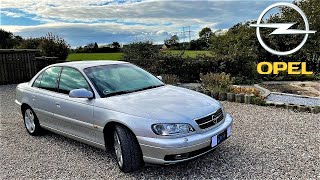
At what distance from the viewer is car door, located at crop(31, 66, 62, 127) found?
4.92 m

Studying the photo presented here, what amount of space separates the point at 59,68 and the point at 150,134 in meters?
2.47

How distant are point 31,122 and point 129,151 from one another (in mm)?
2871

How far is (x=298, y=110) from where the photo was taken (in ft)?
22.4

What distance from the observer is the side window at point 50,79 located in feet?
16.4

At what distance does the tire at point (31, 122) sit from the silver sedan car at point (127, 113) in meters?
0.03

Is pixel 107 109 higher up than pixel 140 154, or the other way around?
pixel 107 109

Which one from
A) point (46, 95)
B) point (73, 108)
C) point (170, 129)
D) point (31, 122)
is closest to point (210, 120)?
point (170, 129)

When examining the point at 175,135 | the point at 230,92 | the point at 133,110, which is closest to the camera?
the point at 175,135

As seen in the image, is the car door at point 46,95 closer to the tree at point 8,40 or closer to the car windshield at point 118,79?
the car windshield at point 118,79

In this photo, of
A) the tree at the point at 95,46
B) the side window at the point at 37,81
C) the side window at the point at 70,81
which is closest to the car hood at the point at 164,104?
the side window at the point at 70,81

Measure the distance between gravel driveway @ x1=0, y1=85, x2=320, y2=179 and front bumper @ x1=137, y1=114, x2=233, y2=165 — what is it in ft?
1.05

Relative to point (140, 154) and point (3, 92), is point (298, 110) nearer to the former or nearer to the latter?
point (140, 154)

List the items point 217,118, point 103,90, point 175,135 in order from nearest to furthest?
point 175,135, point 217,118, point 103,90

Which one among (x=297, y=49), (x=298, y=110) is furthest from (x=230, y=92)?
(x=297, y=49)
